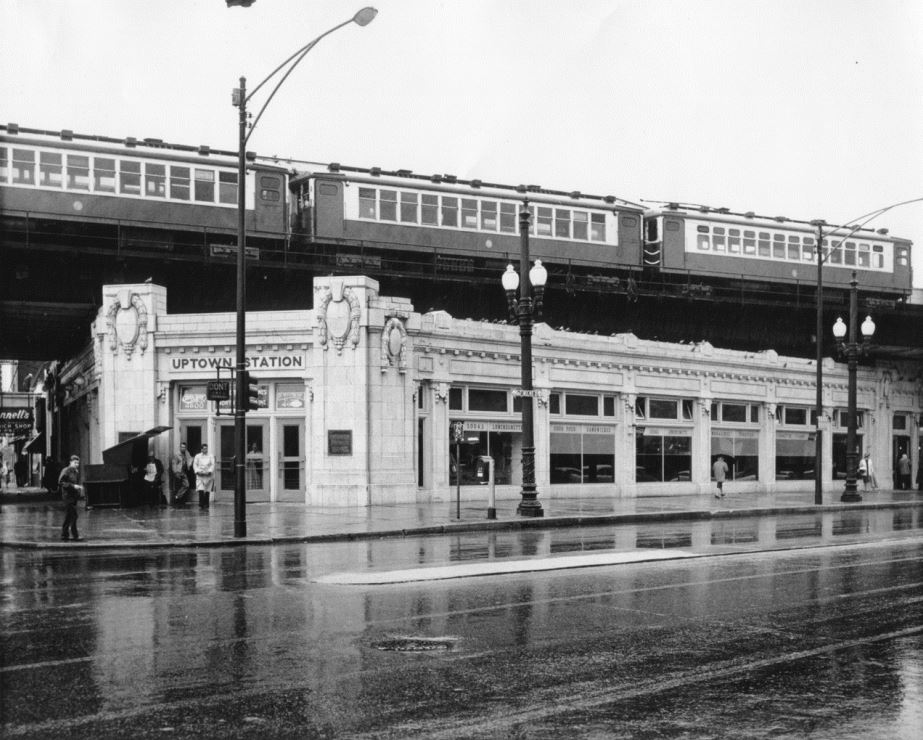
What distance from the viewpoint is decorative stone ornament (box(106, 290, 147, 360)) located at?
94.5ft

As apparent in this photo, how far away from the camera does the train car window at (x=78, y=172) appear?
34125mm

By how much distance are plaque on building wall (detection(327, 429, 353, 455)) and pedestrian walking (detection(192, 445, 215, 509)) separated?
3090 millimetres

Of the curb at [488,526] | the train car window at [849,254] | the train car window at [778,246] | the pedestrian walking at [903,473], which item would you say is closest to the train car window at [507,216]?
the train car window at [778,246]

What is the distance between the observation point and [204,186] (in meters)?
35.9

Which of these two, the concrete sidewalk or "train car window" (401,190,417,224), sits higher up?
"train car window" (401,190,417,224)

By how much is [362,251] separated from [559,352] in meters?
9.55

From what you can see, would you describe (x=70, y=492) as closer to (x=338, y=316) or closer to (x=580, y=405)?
(x=338, y=316)

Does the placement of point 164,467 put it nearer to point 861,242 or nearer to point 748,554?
point 748,554

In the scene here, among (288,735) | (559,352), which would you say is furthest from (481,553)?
(559,352)

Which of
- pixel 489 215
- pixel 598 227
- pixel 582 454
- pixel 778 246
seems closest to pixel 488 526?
pixel 582 454

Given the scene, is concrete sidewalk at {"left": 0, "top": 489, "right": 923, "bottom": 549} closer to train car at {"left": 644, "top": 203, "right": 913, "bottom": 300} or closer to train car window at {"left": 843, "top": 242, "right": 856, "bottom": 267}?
train car at {"left": 644, "top": 203, "right": 913, "bottom": 300}

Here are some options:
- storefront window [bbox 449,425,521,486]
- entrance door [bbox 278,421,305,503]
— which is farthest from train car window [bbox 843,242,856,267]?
entrance door [bbox 278,421,305,503]

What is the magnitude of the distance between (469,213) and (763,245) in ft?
47.6

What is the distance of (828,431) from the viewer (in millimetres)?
40781
